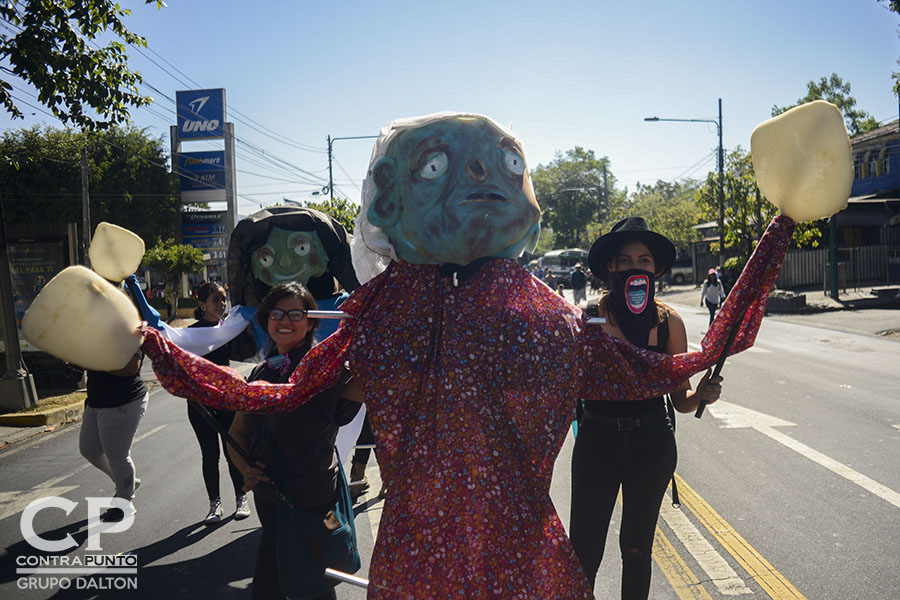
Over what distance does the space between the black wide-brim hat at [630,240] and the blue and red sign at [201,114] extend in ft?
117

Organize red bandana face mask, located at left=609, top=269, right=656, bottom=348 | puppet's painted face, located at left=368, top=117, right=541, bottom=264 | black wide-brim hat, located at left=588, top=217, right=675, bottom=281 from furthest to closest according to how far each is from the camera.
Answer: black wide-brim hat, located at left=588, top=217, right=675, bottom=281
red bandana face mask, located at left=609, top=269, right=656, bottom=348
puppet's painted face, located at left=368, top=117, right=541, bottom=264

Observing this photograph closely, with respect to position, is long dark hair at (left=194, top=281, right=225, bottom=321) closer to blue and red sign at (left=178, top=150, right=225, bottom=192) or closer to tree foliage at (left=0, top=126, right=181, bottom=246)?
tree foliage at (left=0, top=126, right=181, bottom=246)

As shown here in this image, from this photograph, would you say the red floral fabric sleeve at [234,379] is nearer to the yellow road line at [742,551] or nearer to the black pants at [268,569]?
the black pants at [268,569]

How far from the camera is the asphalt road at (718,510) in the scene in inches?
152

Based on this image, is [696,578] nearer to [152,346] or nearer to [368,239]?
[368,239]

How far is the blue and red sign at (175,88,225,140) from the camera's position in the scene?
35.7 m

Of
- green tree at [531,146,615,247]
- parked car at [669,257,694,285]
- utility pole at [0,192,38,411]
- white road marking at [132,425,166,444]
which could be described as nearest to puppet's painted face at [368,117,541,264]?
white road marking at [132,425,166,444]

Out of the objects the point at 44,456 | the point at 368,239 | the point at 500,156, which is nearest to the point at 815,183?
the point at 500,156

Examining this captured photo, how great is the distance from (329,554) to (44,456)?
6.57m

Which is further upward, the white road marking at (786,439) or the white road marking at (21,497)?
the white road marking at (786,439)

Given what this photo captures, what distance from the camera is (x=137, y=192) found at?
32.1m

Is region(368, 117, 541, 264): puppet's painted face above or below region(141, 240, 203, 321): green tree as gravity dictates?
below

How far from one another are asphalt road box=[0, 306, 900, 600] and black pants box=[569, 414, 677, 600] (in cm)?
77

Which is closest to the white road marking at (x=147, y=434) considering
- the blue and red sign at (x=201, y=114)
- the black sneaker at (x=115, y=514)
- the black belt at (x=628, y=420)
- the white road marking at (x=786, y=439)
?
the black sneaker at (x=115, y=514)
